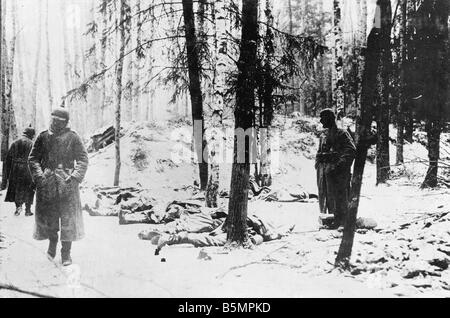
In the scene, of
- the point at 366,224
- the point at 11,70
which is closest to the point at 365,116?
the point at 366,224

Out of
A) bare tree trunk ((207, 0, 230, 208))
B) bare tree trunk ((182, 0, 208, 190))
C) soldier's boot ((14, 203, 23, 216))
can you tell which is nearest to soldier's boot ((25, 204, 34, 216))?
soldier's boot ((14, 203, 23, 216))

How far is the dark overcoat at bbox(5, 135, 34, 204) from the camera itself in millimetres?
7957

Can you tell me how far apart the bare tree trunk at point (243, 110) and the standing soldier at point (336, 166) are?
1.68 meters

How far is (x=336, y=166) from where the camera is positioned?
654 centimetres

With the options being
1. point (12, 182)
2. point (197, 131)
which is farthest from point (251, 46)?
point (12, 182)

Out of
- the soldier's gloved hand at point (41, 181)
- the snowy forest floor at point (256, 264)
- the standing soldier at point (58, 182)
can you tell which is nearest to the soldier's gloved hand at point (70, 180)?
the standing soldier at point (58, 182)

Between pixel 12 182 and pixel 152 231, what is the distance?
3961mm

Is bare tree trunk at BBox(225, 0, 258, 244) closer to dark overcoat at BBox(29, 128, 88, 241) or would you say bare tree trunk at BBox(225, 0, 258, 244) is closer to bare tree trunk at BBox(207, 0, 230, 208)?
bare tree trunk at BBox(207, 0, 230, 208)

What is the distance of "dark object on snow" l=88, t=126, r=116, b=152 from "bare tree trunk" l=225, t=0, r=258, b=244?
10462 millimetres

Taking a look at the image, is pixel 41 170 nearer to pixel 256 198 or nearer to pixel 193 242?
pixel 193 242

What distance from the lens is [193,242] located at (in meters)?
5.71

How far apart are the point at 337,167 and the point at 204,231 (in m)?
2.50

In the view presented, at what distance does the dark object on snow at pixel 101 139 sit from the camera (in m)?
14.9

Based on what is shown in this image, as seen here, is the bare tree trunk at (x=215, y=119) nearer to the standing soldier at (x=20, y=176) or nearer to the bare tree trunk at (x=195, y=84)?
the bare tree trunk at (x=195, y=84)
